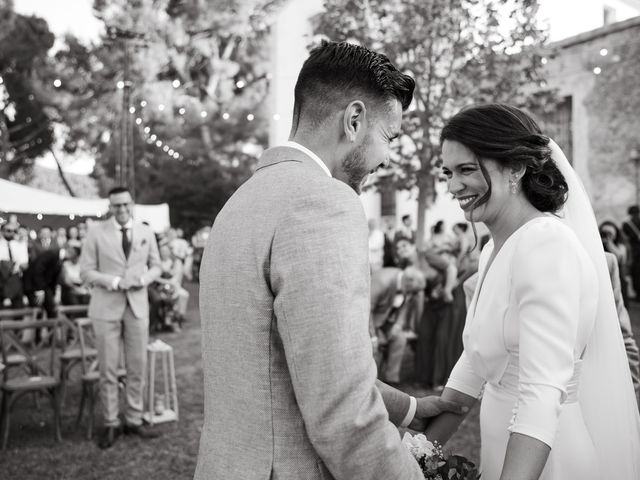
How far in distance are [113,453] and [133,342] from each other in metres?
1.01

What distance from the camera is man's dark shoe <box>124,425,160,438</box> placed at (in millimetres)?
5793

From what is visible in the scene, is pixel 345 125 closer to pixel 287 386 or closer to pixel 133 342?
pixel 287 386

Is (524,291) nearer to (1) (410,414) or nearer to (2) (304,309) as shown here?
(1) (410,414)

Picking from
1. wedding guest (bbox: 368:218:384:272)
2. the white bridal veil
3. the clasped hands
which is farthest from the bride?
wedding guest (bbox: 368:218:384:272)

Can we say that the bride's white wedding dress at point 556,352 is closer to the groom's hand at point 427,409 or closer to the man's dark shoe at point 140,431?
the groom's hand at point 427,409

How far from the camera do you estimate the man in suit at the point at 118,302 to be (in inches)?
223

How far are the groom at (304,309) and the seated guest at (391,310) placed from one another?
18.6 feet

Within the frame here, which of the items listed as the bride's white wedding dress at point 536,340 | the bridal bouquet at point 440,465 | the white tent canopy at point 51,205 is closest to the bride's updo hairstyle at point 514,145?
the bride's white wedding dress at point 536,340

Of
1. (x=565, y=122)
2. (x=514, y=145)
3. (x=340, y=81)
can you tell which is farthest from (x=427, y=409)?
(x=565, y=122)

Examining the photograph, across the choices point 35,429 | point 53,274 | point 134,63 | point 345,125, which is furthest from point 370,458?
point 134,63

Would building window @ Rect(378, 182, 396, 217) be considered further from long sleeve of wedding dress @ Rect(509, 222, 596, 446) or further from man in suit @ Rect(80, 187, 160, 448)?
long sleeve of wedding dress @ Rect(509, 222, 596, 446)

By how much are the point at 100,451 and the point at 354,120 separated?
196 inches

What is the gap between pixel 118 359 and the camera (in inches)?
228

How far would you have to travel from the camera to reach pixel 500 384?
6.56 feet
